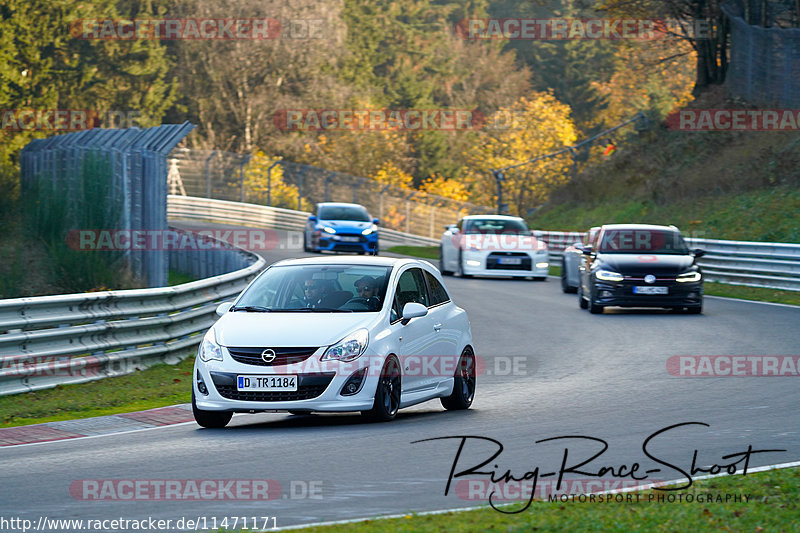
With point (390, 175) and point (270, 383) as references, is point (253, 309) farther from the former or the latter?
point (390, 175)

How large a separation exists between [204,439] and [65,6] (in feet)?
196

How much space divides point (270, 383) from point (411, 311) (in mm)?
1549

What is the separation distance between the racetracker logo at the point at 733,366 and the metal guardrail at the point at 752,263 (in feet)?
35.1

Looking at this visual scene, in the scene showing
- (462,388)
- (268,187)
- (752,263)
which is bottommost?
(268,187)

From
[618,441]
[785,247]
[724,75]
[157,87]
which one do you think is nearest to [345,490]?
[618,441]

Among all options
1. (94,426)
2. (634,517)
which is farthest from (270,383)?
(634,517)

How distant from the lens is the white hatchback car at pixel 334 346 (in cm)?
1067

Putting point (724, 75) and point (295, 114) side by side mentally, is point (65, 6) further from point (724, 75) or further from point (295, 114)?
point (724, 75)

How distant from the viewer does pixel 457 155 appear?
9462 centimetres

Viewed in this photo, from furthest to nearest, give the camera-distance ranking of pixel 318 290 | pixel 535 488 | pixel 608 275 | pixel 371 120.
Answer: pixel 371 120
pixel 608 275
pixel 318 290
pixel 535 488

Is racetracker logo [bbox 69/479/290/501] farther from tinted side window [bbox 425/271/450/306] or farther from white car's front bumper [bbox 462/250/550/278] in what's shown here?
white car's front bumper [bbox 462/250/550/278]

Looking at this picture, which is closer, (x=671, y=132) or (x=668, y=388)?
(x=668, y=388)

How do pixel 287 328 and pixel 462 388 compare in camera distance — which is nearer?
pixel 287 328

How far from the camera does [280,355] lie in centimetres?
1071
